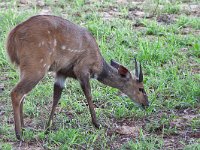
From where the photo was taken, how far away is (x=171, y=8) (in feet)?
34.9

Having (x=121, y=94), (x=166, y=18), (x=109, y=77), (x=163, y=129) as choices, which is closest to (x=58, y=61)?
(x=109, y=77)

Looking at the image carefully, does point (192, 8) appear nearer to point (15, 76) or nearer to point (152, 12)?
point (152, 12)

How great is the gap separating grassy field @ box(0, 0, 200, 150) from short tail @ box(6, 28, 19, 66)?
0.71 metres

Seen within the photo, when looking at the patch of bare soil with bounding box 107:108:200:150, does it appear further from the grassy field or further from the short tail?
the short tail

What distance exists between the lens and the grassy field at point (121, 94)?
6.48 meters

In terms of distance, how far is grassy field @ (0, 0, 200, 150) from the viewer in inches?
255

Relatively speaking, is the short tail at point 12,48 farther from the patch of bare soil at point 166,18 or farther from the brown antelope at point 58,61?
the patch of bare soil at point 166,18

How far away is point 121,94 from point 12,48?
Answer: 1869 millimetres

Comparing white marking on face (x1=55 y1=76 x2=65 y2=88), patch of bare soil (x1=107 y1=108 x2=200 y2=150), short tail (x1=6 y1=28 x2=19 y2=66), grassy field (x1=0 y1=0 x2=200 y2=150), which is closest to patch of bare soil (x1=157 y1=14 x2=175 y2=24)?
grassy field (x1=0 y1=0 x2=200 y2=150)

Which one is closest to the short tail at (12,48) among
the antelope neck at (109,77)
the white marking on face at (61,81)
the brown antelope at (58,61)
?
the brown antelope at (58,61)

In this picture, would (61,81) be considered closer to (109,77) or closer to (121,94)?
(109,77)

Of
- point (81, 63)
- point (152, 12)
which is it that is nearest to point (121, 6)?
point (152, 12)

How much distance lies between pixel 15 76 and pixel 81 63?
1486 mm

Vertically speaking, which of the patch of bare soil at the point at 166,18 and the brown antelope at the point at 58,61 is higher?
the brown antelope at the point at 58,61
